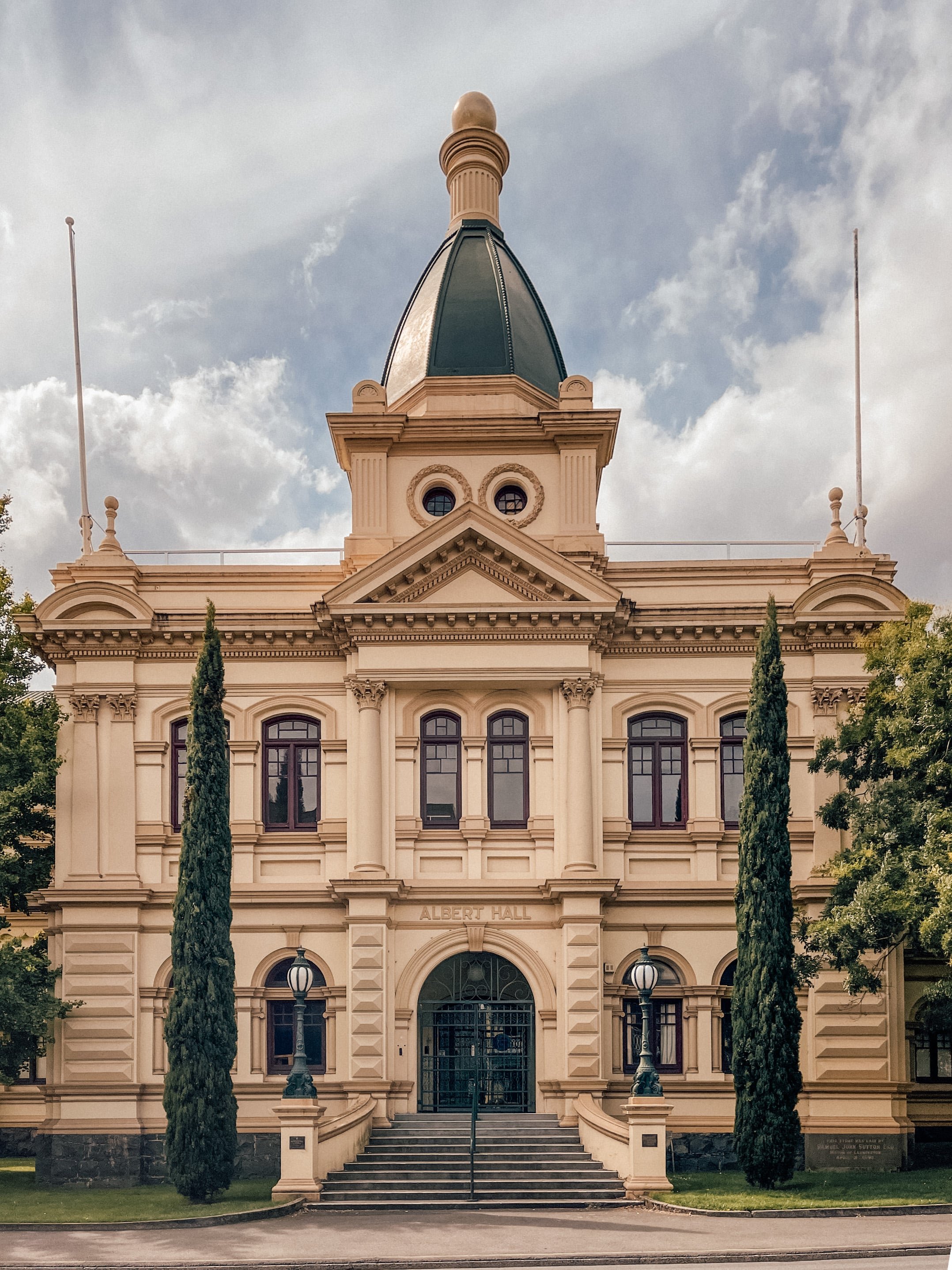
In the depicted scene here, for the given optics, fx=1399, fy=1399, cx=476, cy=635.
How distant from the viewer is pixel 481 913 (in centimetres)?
2744

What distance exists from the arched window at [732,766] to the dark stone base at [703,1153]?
596 centimetres

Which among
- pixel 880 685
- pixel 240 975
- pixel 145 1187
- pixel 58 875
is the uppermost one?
pixel 880 685

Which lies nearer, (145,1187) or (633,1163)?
(633,1163)

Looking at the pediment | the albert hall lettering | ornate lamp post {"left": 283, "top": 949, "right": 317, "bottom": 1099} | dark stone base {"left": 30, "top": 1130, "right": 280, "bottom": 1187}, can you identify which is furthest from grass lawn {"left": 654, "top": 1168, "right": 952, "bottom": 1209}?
the pediment

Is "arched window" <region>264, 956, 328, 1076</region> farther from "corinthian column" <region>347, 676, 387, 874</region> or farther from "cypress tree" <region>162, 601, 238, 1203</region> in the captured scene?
"cypress tree" <region>162, 601, 238, 1203</region>

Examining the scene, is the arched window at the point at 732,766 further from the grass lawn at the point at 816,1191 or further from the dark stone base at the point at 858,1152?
the grass lawn at the point at 816,1191

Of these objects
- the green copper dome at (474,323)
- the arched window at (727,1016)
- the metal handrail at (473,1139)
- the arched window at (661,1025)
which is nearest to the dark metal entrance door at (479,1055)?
the metal handrail at (473,1139)

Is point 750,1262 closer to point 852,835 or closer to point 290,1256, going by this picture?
point 290,1256

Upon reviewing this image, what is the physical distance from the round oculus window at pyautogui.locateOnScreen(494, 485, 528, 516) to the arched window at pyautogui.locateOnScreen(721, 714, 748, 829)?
6.33 m

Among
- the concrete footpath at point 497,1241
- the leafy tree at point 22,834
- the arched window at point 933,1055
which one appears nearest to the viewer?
the concrete footpath at point 497,1241

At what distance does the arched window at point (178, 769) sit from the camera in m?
28.5

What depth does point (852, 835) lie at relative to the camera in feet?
86.9

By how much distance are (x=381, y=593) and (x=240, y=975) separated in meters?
8.06

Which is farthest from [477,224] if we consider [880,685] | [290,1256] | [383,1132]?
[290,1256]
